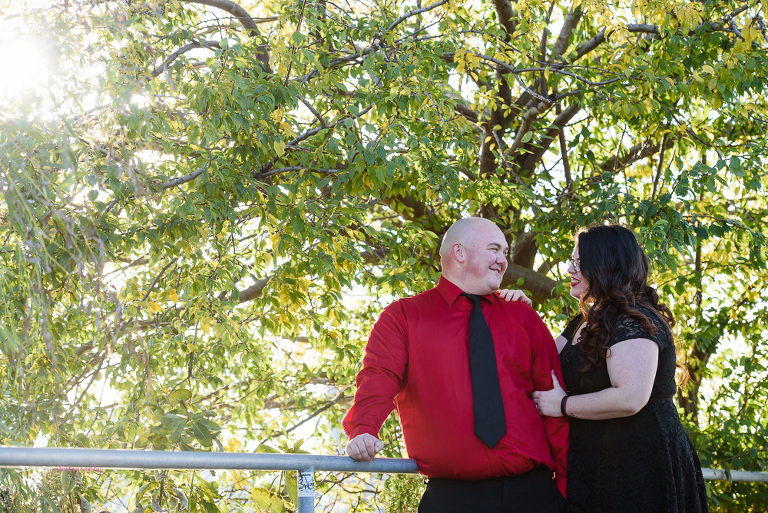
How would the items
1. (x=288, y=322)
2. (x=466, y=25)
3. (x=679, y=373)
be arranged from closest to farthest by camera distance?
(x=288, y=322) < (x=466, y=25) < (x=679, y=373)

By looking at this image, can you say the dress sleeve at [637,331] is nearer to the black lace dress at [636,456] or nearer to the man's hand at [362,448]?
the black lace dress at [636,456]

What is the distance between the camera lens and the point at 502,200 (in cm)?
546

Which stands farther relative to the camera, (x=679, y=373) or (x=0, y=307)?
(x=679, y=373)

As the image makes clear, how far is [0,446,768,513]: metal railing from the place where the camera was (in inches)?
54.6

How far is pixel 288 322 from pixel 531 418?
2259mm

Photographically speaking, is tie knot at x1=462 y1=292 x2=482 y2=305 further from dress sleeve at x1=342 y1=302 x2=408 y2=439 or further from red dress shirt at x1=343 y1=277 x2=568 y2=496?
dress sleeve at x1=342 y1=302 x2=408 y2=439

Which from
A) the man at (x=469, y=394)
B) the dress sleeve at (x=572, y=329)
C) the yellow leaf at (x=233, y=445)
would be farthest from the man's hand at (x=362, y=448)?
the yellow leaf at (x=233, y=445)

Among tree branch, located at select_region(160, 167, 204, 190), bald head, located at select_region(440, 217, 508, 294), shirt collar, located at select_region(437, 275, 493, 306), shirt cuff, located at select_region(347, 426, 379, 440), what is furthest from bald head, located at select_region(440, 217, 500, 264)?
tree branch, located at select_region(160, 167, 204, 190)

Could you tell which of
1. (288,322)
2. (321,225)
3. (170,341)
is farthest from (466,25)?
(170,341)

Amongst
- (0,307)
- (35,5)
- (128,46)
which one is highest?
(128,46)

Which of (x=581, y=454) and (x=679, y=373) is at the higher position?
(x=679, y=373)

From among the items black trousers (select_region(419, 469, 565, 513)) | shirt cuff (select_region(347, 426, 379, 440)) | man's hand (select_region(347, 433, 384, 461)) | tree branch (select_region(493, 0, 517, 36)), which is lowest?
black trousers (select_region(419, 469, 565, 513))

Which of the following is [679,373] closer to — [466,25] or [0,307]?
[466,25]

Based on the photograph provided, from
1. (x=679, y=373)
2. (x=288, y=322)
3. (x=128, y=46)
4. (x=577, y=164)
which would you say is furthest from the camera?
(x=577, y=164)
